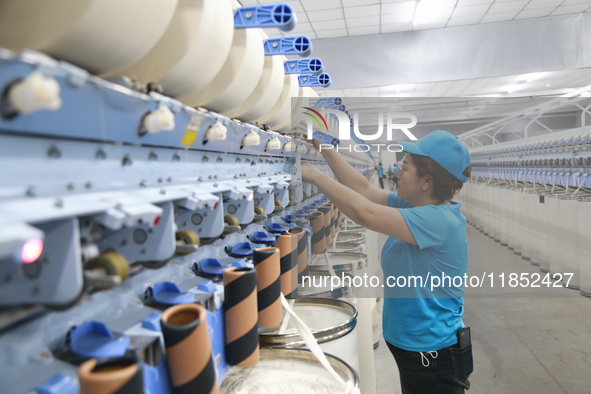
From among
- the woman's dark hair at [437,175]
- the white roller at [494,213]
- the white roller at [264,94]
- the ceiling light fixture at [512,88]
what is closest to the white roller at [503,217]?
the white roller at [494,213]

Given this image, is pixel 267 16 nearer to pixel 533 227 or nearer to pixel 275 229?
pixel 275 229

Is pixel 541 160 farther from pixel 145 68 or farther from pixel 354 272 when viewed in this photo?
pixel 145 68

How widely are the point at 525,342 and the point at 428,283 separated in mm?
2663

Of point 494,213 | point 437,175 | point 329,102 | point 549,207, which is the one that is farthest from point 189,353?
point 494,213

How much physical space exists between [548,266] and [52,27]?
6.88 metres

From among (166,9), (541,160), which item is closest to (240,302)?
(166,9)

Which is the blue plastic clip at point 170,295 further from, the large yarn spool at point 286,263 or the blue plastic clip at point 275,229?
the blue plastic clip at point 275,229

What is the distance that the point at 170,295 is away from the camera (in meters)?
1.15

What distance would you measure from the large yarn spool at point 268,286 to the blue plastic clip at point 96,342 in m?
0.59

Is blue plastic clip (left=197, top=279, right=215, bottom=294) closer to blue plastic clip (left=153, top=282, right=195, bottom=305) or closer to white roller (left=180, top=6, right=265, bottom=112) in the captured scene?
blue plastic clip (left=153, top=282, right=195, bottom=305)

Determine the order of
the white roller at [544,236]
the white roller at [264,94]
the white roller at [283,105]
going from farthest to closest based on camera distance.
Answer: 1. the white roller at [544,236]
2. the white roller at [283,105]
3. the white roller at [264,94]

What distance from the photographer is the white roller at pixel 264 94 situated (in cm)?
159

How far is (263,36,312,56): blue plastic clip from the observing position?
1.36 metres

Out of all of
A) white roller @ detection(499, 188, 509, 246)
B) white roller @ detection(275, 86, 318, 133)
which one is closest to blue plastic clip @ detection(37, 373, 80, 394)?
white roller @ detection(275, 86, 318, 133)
